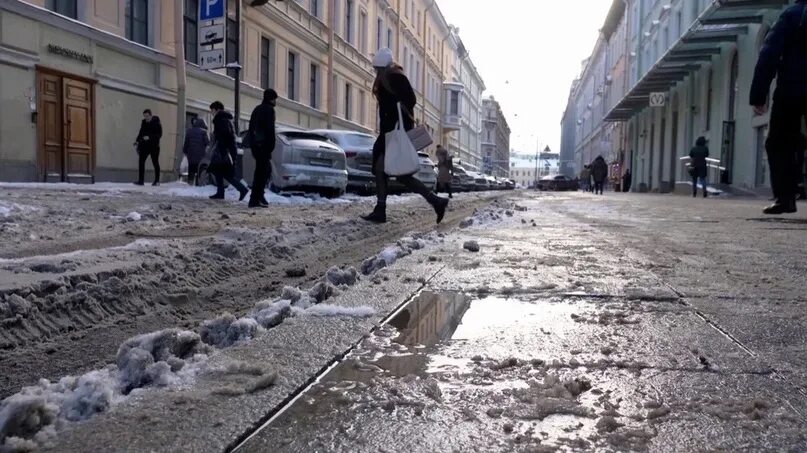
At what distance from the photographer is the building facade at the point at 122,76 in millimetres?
13102

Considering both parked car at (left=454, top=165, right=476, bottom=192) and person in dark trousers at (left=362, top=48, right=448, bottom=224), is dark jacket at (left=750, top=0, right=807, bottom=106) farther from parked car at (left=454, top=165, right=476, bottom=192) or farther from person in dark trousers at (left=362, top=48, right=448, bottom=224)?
parked car at (left=454, top=165, right=476, bottom=192)

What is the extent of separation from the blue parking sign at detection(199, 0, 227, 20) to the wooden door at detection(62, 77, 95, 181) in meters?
3.22

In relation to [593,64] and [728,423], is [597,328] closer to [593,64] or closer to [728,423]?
[728,423]

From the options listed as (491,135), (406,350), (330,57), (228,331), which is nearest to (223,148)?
(228,331)

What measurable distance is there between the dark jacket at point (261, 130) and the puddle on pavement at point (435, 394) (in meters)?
7.09

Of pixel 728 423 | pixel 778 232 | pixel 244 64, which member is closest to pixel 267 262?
pixel 728 423


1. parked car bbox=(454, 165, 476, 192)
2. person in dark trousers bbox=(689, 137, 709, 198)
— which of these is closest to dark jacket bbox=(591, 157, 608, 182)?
parked car bbox=(454, 165, 476, 192)

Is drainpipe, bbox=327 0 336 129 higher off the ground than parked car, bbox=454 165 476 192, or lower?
higher

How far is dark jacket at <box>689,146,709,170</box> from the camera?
63.9 feet

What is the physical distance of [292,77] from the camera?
25.5 metres

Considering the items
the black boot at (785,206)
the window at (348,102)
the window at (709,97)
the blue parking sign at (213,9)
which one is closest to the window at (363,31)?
the window at (348,102)

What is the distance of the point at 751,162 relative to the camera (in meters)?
19.1

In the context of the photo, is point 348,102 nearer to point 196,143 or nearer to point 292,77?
point 292,77

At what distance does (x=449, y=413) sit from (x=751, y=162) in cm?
2023
